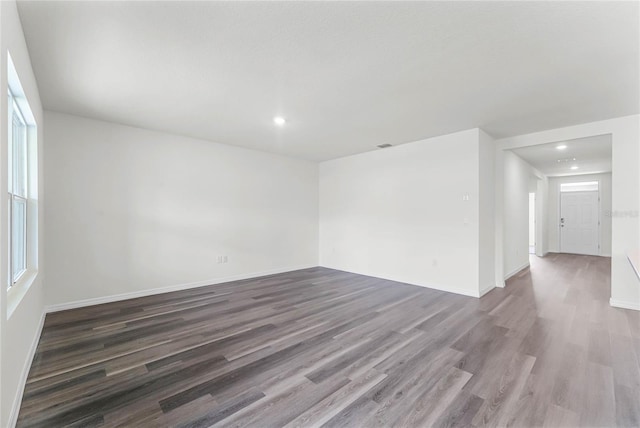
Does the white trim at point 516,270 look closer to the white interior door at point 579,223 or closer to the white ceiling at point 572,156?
the white ceiling at point 572,156

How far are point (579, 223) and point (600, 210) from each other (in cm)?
60

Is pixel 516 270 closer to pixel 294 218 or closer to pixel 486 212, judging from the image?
pixel 486 212

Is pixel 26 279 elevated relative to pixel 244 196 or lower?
lower

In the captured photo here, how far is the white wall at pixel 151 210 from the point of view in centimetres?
360

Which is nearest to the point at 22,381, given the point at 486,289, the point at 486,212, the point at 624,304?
the point at 486,289

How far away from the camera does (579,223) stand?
8.25 m

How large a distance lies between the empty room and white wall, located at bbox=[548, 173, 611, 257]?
96.9 inches

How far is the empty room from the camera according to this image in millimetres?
1797

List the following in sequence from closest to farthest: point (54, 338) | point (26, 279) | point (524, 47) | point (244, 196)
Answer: point (524, 47) < point (26, 279) < point (54, 338) < point (244, 196)

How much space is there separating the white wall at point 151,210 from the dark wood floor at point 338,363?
0.59m

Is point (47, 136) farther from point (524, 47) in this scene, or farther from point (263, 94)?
point (524, 47)

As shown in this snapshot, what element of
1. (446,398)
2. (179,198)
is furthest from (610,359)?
(179,198)

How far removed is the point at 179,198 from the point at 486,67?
445cm

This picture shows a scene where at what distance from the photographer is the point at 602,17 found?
1.81 m
